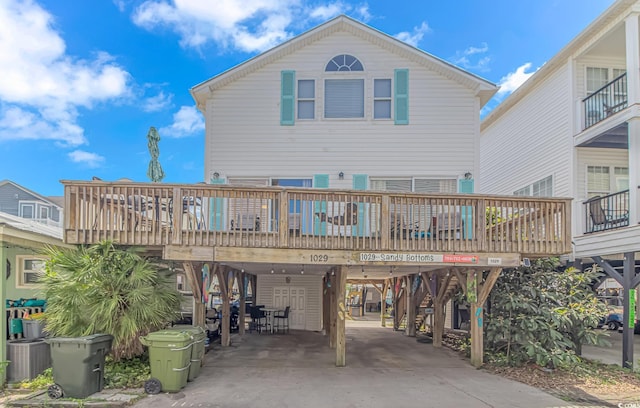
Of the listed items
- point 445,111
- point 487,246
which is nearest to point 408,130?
point 445,111

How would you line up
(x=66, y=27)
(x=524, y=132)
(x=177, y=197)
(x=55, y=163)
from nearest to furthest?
1. (x=177, y=197)
2. (x=524, y=132)
3. (x=66, y=27)
4. (x=55, y=163)

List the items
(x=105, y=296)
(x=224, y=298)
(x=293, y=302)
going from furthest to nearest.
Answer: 1. (x=293, y=302)
2. (x=224, y=298)
3. (x=105, y=296)

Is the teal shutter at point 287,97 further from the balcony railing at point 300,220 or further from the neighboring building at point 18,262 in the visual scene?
the neighboring building at point 18,262

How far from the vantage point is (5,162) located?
31922 mm

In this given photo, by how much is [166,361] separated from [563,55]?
12.8m

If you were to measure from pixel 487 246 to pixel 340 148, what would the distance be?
16.1 feet

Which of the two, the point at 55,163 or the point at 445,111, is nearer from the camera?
the point at 445,111

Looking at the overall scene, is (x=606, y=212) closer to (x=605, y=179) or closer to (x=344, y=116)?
(x=605, y=179)

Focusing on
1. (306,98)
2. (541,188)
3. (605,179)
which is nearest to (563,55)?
(605,179)

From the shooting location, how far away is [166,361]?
24.3 ft

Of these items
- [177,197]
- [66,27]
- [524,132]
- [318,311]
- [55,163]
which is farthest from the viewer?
[55,163]

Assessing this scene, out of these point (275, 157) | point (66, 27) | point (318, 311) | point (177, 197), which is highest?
point (66, 27)

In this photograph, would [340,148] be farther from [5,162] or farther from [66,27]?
[5,162]

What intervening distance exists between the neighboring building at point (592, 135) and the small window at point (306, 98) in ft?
23.2
